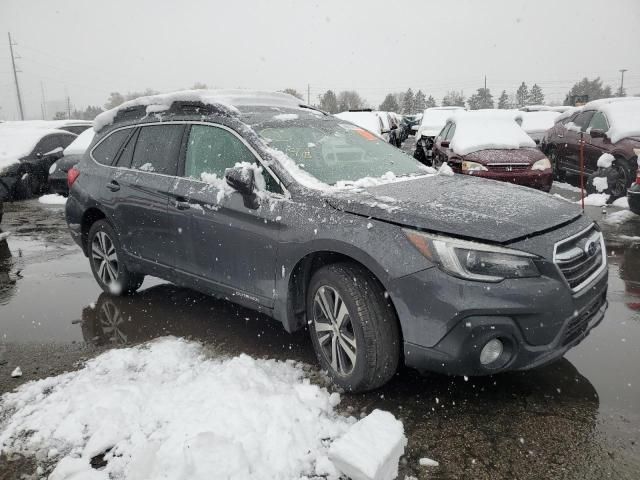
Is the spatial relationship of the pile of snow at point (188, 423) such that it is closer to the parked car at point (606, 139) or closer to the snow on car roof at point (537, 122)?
the parked car at point (606, 139)

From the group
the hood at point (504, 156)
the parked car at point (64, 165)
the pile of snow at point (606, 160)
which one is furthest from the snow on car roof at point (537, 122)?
the parked car at point (64, 165)

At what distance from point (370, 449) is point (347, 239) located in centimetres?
108

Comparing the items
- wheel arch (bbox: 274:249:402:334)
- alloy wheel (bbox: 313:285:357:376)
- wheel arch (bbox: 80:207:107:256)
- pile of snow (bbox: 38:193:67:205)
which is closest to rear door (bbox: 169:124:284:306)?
wheel arch (bbox: 274:249:402:334)


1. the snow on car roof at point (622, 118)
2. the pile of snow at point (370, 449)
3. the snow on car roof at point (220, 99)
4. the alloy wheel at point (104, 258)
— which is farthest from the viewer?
the snow on car roof at point (622, 118)

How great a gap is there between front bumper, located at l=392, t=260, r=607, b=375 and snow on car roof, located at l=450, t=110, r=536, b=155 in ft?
19.1

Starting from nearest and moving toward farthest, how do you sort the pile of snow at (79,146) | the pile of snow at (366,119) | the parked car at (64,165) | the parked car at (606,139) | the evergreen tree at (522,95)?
the parked car at (606,139), the parked car at (64,165), the pile of snow at (79,146), the pile of snow at (366,119), the evergreen tree at (522,95)

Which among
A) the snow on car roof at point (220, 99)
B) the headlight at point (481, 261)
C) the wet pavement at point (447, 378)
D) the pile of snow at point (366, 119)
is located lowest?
the wet pavement at point (447, 378)

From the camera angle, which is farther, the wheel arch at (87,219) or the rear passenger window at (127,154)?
the wheel arch at (87,219)

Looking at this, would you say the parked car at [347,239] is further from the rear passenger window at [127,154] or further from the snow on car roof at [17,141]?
the snow on car roof at [17,141]

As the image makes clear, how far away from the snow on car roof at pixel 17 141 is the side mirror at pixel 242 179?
30.9 ft

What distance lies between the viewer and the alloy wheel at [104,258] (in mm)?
4629

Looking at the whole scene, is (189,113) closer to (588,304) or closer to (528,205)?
(528,205)

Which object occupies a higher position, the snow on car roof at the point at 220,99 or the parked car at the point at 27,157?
the snow on car roof at the point at 220,99

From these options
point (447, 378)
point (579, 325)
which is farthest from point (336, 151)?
point (579, 325)
